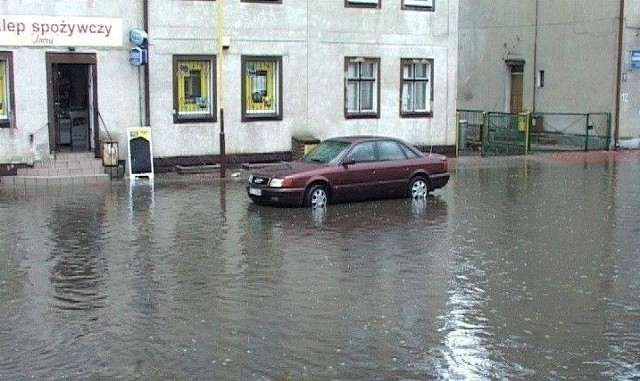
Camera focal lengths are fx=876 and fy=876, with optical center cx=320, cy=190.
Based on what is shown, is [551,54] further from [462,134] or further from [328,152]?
[328,152]

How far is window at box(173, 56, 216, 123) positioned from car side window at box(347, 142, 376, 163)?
7.28m

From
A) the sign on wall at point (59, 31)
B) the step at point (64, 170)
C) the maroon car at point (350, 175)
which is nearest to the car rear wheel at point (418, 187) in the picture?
the maroon car at point (350, 175)

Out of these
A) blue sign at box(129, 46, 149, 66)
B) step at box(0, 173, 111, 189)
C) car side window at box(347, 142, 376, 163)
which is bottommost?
step at box(0, 173, 111, 189)

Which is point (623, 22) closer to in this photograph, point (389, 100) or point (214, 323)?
point (389, 100)

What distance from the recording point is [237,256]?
40.0 feet

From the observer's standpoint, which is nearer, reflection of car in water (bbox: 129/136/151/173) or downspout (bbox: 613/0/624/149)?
reflection of car in water (bbox: 129/136/151/173)

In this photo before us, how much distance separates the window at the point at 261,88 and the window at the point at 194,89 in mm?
928

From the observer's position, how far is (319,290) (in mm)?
10141

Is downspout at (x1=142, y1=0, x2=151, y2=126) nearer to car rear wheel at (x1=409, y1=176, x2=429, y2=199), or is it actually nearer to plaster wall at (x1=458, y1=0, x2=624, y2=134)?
car rear wheel at (x1=409, y1=176, x2=429, y2=199)

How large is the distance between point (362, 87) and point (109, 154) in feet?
26.9

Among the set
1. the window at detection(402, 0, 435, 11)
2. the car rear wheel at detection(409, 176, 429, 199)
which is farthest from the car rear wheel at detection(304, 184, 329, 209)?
the window at detection(402, 0, 435, 11)

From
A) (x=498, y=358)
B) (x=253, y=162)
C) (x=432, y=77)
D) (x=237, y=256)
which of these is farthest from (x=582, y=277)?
(x=432, y=77)

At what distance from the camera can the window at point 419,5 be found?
2683 cm

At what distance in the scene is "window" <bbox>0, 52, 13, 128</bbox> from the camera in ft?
70.5
